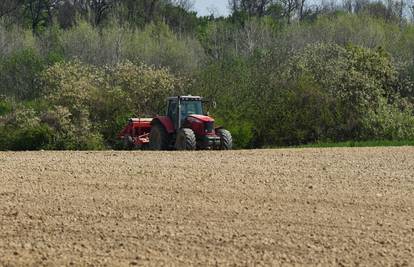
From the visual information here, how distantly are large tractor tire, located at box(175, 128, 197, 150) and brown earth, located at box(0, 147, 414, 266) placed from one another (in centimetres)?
642

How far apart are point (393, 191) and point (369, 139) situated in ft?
69.3

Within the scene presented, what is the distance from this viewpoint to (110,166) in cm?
1945

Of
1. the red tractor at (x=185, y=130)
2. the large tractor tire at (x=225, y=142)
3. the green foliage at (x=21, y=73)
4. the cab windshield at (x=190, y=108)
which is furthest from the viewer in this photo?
the green foliage at (x=21, y=73)

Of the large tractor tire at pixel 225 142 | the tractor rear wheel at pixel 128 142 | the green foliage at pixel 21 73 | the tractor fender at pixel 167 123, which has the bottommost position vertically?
the tractor rear wheel at pixel 128 142

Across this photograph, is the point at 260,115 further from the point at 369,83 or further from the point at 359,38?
the point at 359,38

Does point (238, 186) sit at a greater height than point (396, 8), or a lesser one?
lesser

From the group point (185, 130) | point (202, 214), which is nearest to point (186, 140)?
point (185, 130)

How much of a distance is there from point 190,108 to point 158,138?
4.66 feet

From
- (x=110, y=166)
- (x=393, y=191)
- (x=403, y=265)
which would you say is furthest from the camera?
(x=110, y=166)

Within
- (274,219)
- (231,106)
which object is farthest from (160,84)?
(274,219)

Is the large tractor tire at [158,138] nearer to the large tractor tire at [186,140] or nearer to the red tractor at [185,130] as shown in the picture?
the red tractor at [185,130]

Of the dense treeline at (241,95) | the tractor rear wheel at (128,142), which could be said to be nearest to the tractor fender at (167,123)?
the tractor rear wheel at (128,142)

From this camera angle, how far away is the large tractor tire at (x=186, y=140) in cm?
2714

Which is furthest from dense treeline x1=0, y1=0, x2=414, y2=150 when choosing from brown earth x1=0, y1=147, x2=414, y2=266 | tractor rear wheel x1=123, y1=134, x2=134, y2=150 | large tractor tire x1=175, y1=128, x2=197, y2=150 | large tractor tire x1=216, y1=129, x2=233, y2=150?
brown earth x1=0, y1=147, x2=414, y2=266
